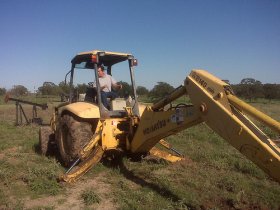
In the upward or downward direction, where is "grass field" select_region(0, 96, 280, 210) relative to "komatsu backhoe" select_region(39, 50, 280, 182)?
downward

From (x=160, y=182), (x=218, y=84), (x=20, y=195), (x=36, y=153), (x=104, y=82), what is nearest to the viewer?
(x=218, y=84)

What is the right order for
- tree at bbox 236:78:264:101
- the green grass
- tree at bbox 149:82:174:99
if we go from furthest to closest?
1. tree at bbox 236:78:264:101
2. tree at bbox 149:82:174:99
3. the green grass

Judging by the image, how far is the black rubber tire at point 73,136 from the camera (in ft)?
21.7

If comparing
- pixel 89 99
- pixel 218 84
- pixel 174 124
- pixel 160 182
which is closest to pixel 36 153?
pixel 89 99

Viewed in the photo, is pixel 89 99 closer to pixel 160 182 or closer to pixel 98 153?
pixel 98 153

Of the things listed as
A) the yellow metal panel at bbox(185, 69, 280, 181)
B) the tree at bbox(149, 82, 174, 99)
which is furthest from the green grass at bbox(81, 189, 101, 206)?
the tree at bbox(149, 82, 174, 99)

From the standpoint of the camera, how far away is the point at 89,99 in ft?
24.1

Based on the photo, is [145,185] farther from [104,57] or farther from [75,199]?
[104,57]

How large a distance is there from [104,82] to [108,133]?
3.90ft

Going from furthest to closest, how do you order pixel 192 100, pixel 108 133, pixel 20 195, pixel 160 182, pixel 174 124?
pixel 108 133, pixel 160 182, pixel 20 195, pixel 174 124, pixel 192 100

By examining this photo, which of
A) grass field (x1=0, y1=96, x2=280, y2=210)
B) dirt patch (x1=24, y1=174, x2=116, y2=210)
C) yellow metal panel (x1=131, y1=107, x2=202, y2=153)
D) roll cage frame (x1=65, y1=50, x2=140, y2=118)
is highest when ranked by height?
roll cage frame (x1=65, y1=50, x2=140, y2=118)

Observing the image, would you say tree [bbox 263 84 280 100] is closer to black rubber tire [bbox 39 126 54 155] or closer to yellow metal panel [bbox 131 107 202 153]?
black rubber tire [bbox 39 126 54 155]

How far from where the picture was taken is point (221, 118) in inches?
163

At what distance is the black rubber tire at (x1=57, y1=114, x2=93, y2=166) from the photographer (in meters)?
6.61
